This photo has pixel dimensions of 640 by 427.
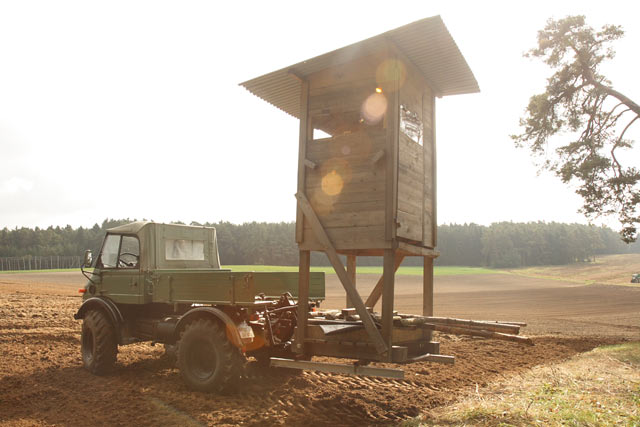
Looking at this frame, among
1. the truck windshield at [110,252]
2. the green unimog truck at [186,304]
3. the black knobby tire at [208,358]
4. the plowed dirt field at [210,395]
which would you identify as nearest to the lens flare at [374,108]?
the green unimog truck at [186,304]

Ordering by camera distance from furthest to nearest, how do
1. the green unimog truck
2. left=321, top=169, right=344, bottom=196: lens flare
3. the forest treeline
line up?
1. the forest treeline
2. the green unimog truck
3. left=321, top=169, right=344, bottom=196: lens flare

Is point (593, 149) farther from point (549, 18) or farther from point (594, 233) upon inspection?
point (594, 233)

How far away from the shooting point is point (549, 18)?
17609 mm

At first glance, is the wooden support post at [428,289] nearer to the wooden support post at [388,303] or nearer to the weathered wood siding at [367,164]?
the weathered wood siding at [367,164]

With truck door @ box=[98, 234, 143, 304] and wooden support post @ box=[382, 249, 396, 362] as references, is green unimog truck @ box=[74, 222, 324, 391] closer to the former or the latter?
truck door @ box=[98, 234, 143, 304]

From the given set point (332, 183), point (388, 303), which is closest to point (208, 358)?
point (388, 303)

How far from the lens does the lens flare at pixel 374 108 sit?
22.1 ft

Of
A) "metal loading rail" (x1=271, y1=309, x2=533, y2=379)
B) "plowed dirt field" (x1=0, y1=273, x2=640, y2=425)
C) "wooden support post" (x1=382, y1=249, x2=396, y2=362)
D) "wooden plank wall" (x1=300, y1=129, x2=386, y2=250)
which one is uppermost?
"wooden plank wall" (x1=300, y1=129, x2=386, y2=250)

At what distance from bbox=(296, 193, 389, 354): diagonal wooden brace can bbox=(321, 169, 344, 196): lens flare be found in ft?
1.14

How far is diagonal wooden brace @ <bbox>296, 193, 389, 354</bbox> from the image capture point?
6082mm

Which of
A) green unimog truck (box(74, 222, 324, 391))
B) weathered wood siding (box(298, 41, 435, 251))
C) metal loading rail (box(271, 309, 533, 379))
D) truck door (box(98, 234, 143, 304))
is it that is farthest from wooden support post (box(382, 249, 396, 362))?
truck door (box(98, 234, 143, 304))

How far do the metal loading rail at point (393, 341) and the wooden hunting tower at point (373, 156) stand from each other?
115mm

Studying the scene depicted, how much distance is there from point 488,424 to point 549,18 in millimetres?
17006

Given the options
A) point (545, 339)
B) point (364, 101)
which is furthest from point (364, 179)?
point (545, 339)
